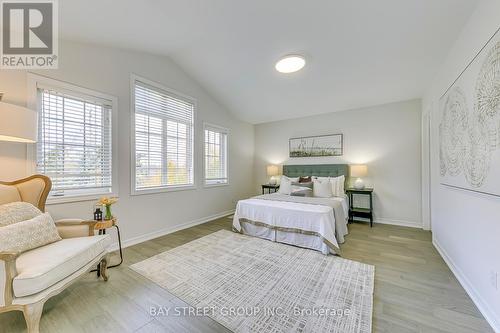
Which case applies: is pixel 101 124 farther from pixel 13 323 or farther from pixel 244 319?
pixel 244 319

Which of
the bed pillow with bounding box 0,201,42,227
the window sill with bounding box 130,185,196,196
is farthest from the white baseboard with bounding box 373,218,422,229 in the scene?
the bed pillow with bounding box 0,201,42,227

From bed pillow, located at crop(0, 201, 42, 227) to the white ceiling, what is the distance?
6.55 ft

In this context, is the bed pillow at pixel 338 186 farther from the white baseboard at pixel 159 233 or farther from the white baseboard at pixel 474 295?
the white baseboard at pixel 159 233

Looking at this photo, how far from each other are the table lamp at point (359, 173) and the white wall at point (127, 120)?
2.97m

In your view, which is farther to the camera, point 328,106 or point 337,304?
point 328,106

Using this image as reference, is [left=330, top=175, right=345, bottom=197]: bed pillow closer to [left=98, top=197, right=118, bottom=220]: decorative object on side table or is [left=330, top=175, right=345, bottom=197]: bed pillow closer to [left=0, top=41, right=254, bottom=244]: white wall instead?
[left=0, top=41, right=254, bottom=244]: white wall

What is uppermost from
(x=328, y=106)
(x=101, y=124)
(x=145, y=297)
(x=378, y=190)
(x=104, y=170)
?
(x=328, y=106)

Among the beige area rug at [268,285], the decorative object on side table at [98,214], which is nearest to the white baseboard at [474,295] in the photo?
the beige area rug at [268,285]

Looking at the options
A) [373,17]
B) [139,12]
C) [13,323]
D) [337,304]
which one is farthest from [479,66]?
[13,323]

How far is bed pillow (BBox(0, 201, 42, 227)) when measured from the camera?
5.58 feet

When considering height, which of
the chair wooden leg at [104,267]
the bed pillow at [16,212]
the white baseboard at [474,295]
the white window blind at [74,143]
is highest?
the white window blind at [74,143]

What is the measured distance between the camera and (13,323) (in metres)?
1.52

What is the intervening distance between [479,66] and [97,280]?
13.6ft

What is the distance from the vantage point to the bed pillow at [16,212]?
1.70 m
